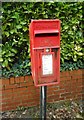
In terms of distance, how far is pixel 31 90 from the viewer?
3.83 meters

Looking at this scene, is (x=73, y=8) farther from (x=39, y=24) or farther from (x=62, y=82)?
(x=39, y=24)

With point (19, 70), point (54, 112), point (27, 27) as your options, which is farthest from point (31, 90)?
point (27, 27)

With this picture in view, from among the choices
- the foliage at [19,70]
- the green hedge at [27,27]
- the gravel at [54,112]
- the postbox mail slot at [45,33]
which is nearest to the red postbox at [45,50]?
the postbox mail slot at [45,33]

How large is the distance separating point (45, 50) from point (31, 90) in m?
1.43

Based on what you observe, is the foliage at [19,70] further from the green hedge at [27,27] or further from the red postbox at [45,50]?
the red postbox at [45,50]

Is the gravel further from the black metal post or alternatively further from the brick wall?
the black metal post

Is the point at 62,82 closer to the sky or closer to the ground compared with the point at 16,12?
closer to the ground

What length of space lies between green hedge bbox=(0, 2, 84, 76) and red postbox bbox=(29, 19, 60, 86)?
3.34ft

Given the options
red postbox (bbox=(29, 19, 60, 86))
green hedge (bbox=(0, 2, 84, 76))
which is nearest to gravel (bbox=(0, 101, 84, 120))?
green hedge (bbox=(0, 2, 84, 76))

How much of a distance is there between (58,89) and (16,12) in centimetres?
141

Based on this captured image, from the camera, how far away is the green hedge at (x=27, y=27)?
3.49m

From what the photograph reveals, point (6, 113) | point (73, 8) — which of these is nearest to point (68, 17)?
point (73, 8)

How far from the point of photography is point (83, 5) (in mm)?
3893

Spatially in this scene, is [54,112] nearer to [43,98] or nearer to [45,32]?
[43,98]
